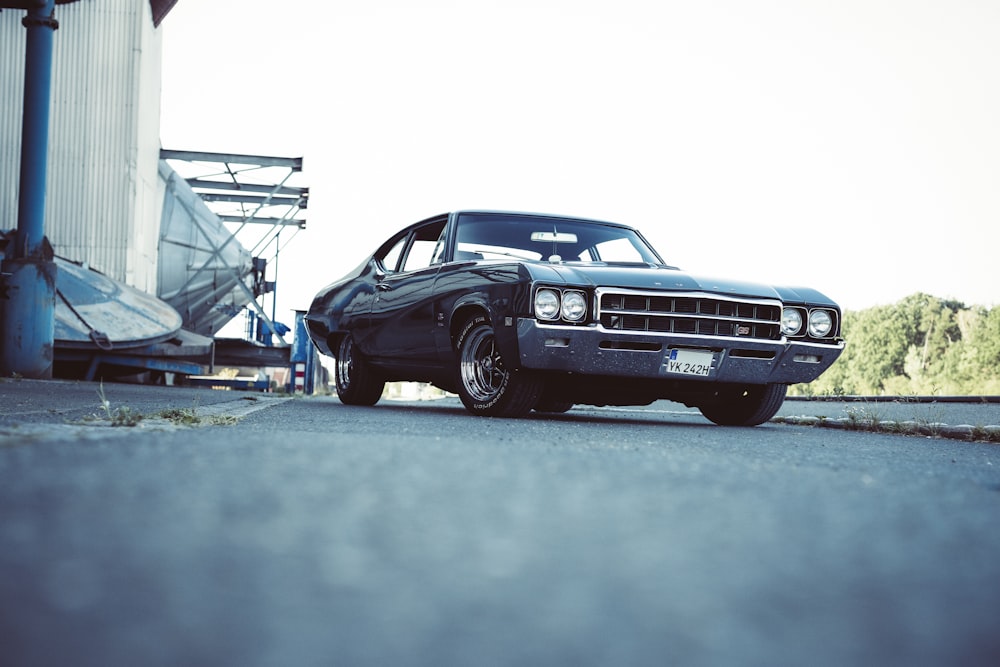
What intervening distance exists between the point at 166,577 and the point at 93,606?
129 mm

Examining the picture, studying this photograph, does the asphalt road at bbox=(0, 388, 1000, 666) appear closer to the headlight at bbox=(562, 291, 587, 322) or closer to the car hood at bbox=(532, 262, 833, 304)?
the headlight at bbox=(562, 291, 587, 322)

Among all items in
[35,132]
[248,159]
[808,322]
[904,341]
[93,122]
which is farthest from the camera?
[904,341]

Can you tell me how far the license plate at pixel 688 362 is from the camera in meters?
6.14

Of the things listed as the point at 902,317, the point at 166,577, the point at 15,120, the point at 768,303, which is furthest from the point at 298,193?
the point at 902,317

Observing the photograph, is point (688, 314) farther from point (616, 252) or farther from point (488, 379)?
point (616, 252)

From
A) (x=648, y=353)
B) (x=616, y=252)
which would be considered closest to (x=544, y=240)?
(x=616, y=252)

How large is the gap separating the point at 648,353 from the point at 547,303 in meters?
0.69

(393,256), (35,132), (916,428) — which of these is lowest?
(916,428)

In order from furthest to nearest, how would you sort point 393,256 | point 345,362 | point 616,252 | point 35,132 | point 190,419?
point 35,132 → point 345,362 → point 393,256 → point 616,252 → point 190,419

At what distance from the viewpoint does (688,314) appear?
245 inches

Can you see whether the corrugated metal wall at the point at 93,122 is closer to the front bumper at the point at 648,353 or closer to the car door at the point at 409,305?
the car door at the point at 409,305

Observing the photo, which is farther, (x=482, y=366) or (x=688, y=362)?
(x=482, y=366)

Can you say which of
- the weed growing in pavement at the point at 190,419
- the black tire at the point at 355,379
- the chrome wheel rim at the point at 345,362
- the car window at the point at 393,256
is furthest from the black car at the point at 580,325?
the weed growing in pavement at the point at 190,419

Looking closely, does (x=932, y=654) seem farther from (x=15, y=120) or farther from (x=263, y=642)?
(x=15, y=120)
